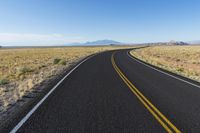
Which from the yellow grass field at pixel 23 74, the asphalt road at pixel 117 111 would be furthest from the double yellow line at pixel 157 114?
the yellow grass field at pixel 23 74

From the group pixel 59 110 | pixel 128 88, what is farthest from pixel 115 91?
pixel 59 110

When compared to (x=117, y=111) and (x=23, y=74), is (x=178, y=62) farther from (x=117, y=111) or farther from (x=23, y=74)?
(x=117, y=111)

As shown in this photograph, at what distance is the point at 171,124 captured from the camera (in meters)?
5.08

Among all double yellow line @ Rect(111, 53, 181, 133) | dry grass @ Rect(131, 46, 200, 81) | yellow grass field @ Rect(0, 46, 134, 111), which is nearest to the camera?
double yellow line @ Rect(111, 53, 181, 133)

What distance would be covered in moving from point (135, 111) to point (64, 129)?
2388mm

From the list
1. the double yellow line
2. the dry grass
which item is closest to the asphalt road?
the double yellow line

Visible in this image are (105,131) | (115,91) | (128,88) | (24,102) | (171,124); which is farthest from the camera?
(128,88)

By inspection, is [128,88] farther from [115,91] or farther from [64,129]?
[64,129]

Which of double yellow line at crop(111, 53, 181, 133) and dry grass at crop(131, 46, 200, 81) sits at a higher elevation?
double yellow line at crop(111, 53, 181, 133)

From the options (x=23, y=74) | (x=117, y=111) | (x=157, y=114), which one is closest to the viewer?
(x=157, y=114)

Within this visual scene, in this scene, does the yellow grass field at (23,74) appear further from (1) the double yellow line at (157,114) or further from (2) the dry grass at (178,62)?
(2) the dry grass at (178,62)

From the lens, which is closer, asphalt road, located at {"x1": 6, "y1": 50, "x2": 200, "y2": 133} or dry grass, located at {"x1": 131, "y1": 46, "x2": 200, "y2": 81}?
asphalt road, located at {"x1": 6, "y1": 50, "x2": 200, "y2": 133}

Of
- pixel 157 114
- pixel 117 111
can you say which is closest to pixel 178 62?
pixel 157 114

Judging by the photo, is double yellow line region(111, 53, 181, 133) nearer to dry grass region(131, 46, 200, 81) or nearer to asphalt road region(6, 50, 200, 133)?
asphalt road region(6, 50, 200, 133)
